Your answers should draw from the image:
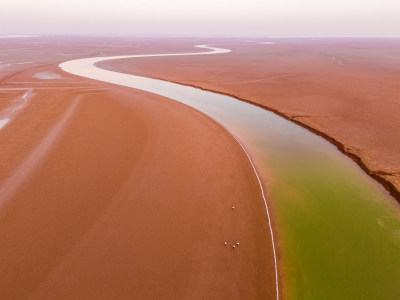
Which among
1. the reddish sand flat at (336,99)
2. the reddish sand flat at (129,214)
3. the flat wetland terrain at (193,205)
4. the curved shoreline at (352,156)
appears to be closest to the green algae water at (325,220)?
the flat wetland terrain at (193,205)

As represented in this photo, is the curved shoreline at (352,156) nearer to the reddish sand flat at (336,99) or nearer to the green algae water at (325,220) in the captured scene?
the reddish sand flat at (336,99)

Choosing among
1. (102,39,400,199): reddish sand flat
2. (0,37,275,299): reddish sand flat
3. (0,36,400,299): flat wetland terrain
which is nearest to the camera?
(0,37,275,299): reddish sand flat

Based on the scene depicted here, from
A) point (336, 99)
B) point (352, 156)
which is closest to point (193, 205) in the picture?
point (352, 156)

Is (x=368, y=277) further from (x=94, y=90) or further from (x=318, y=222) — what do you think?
(x=94, y=90)

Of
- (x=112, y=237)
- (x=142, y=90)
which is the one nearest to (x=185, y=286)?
(x=112, y=237)

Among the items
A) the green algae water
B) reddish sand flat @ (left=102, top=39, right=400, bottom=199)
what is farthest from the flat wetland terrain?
reddish sand flat @ (left=102, top=39, right=400, bottom=199)

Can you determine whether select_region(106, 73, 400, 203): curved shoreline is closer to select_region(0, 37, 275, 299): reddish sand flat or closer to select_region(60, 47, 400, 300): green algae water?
select_region(60, 47, 400, 300): green algae water
